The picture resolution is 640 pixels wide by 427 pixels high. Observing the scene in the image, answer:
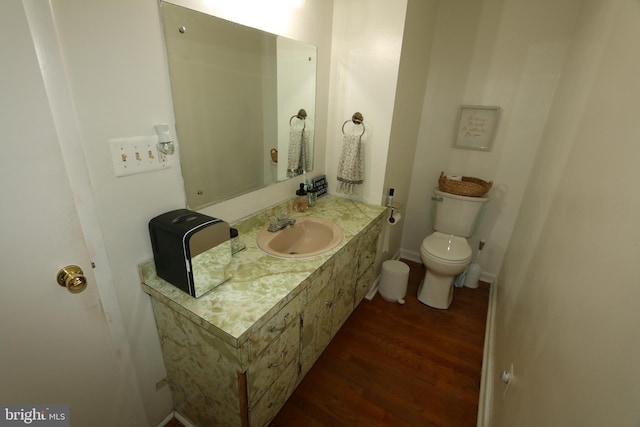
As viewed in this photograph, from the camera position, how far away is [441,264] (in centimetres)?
207

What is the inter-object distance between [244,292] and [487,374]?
1.52 meters

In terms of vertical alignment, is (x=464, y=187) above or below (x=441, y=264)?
above

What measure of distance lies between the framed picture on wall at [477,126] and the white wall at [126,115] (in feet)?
5.81

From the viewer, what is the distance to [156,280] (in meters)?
1.12

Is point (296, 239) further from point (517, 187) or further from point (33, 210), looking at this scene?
point (517, 187)

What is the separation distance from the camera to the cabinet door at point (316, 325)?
1.35 meters

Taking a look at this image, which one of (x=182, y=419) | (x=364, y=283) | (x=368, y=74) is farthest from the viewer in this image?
(x=364, y=283)

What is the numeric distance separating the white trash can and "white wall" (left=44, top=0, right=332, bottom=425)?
1607 millimetres

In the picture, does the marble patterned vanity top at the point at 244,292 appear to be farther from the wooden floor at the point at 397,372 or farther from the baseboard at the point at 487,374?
the baseboard at the point at 487,374

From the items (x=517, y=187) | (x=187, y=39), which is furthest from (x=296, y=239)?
(x=517, y=187)

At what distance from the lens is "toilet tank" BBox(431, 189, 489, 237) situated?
2205mm

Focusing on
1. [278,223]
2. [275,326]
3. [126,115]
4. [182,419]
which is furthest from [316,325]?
[126,115]

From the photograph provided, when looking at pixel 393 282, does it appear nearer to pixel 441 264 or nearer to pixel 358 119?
pixel 441 264

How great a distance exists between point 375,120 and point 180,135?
1235 mm
